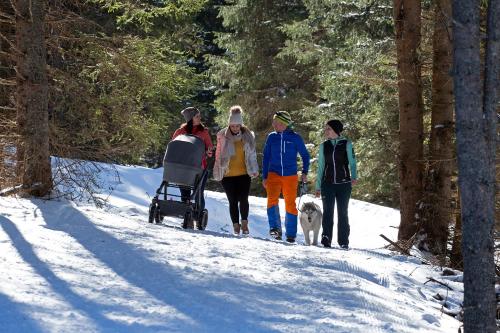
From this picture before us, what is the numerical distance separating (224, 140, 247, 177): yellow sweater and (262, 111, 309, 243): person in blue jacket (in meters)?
0.37

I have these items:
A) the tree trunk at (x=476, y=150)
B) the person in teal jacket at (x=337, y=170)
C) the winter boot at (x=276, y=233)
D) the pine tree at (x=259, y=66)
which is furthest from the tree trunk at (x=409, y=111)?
the pine tree at (x=259, y=66)

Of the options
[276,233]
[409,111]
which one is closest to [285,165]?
[276,233]

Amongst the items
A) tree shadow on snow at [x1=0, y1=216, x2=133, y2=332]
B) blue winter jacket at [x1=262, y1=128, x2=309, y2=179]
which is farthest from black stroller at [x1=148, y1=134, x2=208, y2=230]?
tree shadow on snow at [x1=0, y1=216, x2=133, y2=332]

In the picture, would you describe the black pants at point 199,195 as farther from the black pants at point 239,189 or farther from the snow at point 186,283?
the snow at point 186,283

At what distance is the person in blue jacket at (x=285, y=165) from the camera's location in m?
9.62

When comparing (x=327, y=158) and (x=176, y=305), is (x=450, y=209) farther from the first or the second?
(x=176, y=305)

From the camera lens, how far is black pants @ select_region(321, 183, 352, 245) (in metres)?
9.36

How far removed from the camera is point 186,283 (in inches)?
213

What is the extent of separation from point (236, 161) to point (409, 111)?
2886 millimetres

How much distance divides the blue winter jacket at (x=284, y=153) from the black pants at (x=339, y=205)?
0.50m

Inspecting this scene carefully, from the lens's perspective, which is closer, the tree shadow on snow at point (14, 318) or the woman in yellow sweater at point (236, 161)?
the tree shadow on snow at point (14, 318)

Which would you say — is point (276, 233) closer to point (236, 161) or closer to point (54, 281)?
point (236, 161)

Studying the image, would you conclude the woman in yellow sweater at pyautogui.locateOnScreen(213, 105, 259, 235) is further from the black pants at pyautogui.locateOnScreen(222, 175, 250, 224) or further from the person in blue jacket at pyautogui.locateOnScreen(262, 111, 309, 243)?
the person in blue jacket at pyautogui.locateOnScreen(262, 111, 309, 243)

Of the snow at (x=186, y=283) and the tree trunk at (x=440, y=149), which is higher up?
the tree trunk at (x=440, y=149)
